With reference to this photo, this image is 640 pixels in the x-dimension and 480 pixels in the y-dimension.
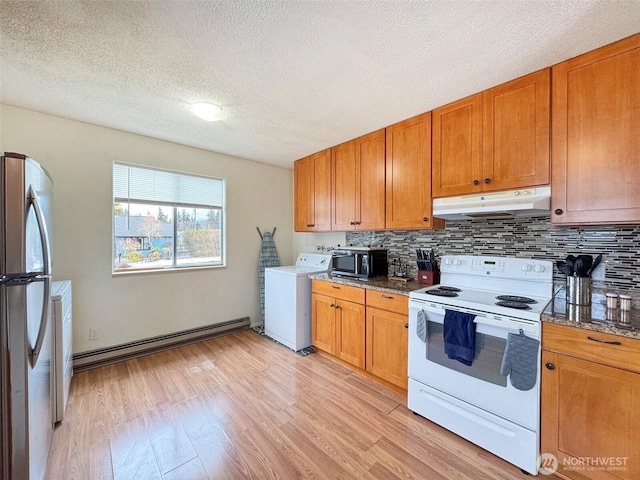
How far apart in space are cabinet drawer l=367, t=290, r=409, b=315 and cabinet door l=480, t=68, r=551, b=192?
1.06 metres

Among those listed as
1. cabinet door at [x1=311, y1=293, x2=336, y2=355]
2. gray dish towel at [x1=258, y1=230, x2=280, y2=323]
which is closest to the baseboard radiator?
gray dish towel at [x1=258, y1=230, x2=280, y2=323]

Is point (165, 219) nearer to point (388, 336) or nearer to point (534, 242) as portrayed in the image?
point (388, 336)

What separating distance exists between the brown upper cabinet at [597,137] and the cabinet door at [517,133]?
0.06 m

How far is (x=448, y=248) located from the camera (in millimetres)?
2521

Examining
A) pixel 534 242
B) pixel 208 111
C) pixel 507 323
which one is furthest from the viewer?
pixel 208 111

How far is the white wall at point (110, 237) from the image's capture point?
8.04 ft

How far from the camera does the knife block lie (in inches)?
96.4

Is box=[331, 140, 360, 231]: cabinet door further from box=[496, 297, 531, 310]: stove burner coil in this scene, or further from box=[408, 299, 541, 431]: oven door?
box=[496, 297, 531, 310]: stove burner coil

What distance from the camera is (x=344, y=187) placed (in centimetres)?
304

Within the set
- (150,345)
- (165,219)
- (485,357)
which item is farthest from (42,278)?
(485,357)

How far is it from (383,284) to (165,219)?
2604 millimetres

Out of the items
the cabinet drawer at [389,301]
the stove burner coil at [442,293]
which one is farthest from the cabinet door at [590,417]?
the cabinet drawer at [389,301]

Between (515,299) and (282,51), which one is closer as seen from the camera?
(282,51)

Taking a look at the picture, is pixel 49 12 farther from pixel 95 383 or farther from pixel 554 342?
pixel 554 342
